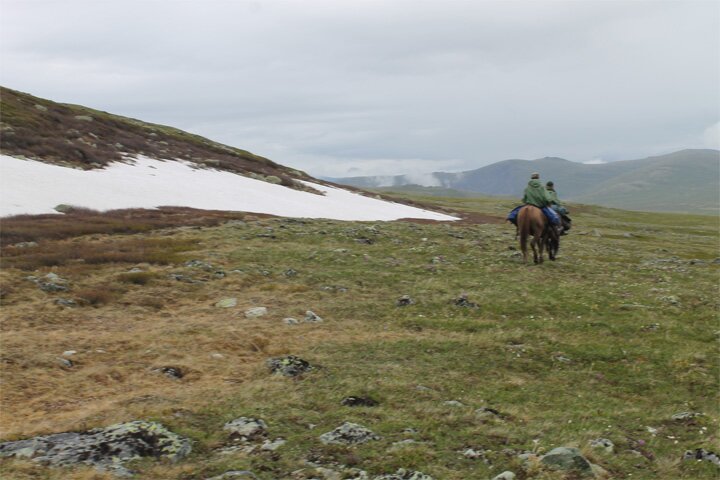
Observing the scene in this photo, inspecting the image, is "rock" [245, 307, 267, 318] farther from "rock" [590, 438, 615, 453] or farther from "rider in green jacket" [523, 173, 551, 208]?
"rider in green jacket" [523, 173, 551, 208]

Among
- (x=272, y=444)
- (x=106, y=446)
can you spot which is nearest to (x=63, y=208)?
(x=106, y=446)

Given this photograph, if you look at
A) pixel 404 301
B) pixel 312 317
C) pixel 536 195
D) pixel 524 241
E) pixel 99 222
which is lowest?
pixel 312 317

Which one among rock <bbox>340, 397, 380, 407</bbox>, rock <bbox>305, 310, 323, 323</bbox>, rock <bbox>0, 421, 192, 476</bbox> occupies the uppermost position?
rock <bbox>305, 310, 323, 323</bbox>

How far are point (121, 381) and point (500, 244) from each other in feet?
92.6

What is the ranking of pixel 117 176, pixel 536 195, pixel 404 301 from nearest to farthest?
pixel 404 301 < pixel 536 195 < pixel 117 176

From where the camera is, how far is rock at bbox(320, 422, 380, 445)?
401 inches

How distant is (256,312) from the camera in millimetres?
19188

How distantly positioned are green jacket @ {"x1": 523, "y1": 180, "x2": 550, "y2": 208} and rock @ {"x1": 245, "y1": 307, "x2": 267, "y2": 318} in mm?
14368

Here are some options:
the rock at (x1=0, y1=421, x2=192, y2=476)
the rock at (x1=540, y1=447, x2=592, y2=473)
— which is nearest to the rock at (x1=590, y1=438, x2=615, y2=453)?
the rock at (x1=540, y1=447, x2=592, y2=473)

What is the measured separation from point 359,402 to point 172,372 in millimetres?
4864

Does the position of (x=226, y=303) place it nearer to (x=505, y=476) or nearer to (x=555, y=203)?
(x=505, y=476)

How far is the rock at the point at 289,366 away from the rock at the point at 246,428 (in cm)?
278

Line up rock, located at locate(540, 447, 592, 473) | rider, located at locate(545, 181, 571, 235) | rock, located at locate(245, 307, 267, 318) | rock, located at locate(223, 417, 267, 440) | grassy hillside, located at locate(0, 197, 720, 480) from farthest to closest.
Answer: rider, located at locate(545, 181, 571, 235) < rock, located at locate(245, 307, 267, 318) < rock, located at locate(223, 417, 267, 440) < grassy hillside, located at locate(0, 197, 720, 480) < rock, located at locate(540, 447, 592, 473)

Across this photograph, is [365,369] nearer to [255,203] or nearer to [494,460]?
[494,460]
